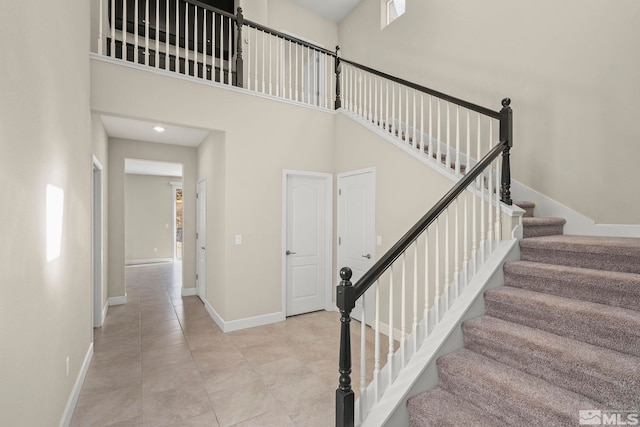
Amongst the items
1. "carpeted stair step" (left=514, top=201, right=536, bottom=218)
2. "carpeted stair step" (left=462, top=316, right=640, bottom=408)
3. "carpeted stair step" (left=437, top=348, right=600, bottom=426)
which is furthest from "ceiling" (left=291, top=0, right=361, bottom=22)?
"carpeted stair step" (left=437, top=348, right=600, bottom=426)

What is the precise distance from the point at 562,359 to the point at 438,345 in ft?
2.10

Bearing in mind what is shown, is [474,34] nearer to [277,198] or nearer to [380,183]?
[380,183]

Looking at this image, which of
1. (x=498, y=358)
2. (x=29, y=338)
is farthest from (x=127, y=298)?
(x=498, y=358)

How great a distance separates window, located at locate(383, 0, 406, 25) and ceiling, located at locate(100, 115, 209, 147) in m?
3.74

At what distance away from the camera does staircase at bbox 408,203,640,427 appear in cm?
149

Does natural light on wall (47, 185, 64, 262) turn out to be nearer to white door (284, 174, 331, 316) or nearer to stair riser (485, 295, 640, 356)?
white door (284, 174, 331, 316)

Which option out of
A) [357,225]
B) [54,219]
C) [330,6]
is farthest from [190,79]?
[330,6]

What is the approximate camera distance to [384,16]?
17.3 feet

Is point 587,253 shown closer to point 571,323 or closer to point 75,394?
point 571,323

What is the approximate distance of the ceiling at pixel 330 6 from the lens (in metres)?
5.73

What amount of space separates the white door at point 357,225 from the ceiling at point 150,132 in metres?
2.10

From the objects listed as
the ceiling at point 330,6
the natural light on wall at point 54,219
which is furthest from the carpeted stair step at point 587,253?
the ceiling at point 330,6

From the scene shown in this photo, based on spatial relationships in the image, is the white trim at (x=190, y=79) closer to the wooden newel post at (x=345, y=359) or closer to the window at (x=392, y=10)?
the window at (x=392, y=10)

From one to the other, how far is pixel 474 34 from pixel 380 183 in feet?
7.47
